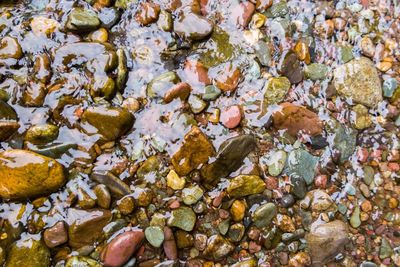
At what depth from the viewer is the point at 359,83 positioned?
10.2 ft

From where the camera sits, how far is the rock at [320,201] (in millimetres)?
2961

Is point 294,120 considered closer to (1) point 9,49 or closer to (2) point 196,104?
(2) point 196,104

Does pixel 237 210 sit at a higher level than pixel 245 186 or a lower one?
lower

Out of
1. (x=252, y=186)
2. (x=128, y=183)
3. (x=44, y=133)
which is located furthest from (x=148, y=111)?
(x=252, y=186)

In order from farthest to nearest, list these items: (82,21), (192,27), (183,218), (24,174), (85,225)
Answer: (192,27), (82,21), (183,218), (85,225), (24,174)

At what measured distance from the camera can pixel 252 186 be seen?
9.45 ft

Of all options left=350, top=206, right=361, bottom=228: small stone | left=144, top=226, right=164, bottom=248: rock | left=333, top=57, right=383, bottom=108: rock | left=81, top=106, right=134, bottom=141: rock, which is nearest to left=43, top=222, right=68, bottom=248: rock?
left=144, top=226, right=164, bottom=248: rock

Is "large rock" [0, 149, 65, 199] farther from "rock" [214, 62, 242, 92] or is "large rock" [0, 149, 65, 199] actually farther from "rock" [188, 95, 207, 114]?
"rock" [214, 62, 242, 92]

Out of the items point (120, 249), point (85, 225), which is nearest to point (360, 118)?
point (120, 249)

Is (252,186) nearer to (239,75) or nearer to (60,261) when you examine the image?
(239,75)

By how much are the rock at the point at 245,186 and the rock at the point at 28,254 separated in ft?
4.36

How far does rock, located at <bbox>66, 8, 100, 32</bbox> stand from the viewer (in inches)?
114

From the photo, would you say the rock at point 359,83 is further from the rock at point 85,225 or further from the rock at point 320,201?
the rock at point 85,225

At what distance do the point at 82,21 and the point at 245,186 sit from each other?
171 centimetres
